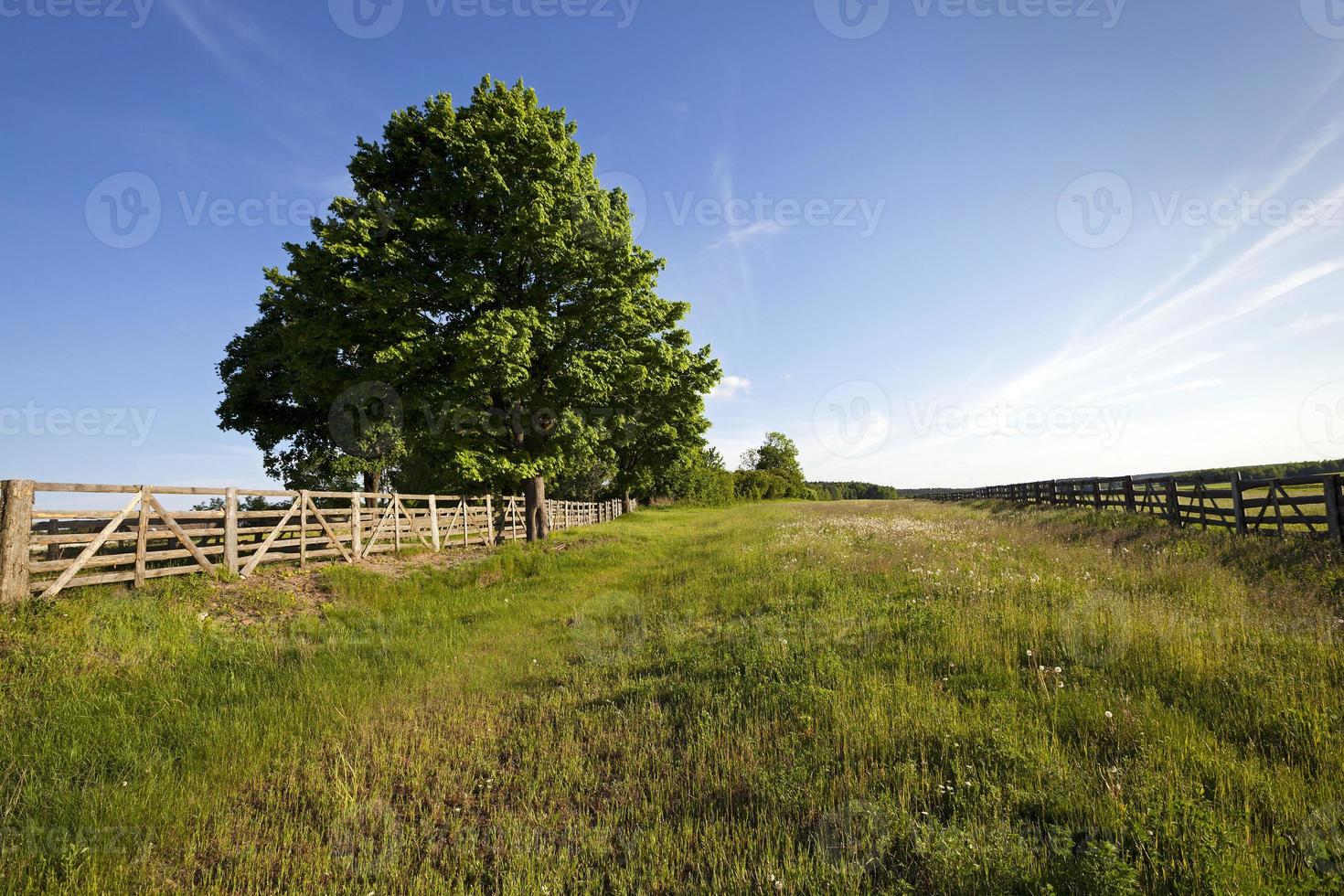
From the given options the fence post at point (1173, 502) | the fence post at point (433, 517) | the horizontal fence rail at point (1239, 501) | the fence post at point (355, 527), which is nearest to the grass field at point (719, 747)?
the horizontal fence rail at point (1239, 501)

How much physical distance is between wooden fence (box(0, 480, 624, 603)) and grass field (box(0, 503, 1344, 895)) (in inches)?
33.9

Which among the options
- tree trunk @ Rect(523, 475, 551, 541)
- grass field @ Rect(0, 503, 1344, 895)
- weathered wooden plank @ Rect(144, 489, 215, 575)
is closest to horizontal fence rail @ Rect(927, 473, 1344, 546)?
grass field @ Rect(0, 503, 1344, 895)

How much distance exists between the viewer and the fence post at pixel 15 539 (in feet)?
24.9

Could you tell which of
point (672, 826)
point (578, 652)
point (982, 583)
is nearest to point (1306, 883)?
point (672, 826)

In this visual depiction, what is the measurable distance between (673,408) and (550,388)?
634 cm

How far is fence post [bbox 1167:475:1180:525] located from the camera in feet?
52.6

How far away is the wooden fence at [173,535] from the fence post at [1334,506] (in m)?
22.0

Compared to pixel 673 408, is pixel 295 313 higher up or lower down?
higher up

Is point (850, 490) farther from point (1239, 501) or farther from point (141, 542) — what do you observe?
point (141, 542)

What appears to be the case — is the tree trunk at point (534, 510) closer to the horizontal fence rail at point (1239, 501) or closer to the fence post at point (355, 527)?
the fence post at point (355, 527)

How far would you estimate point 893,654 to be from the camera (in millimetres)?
5738

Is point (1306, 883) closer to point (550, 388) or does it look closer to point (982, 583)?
point (982, 583)

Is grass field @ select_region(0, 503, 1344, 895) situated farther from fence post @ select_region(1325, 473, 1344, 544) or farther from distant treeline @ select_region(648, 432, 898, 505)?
distant treeline @ select_region(648, 432, 898, 505)

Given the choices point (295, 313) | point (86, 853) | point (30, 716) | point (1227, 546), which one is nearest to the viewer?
point (86, 853)
